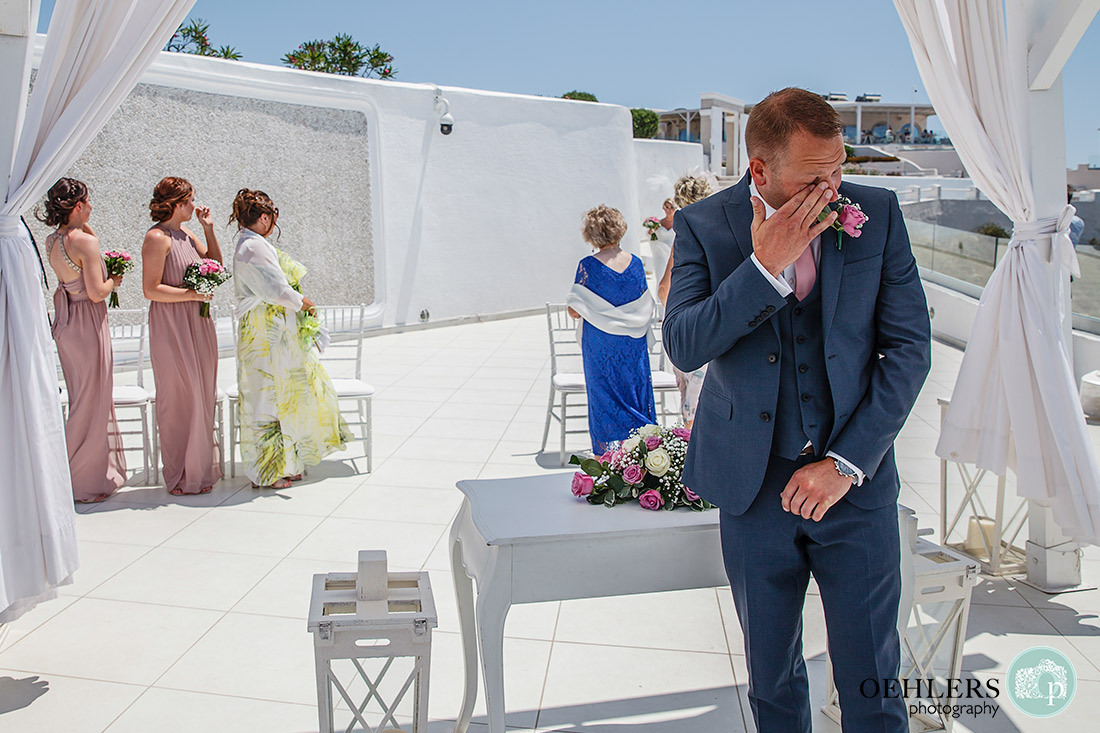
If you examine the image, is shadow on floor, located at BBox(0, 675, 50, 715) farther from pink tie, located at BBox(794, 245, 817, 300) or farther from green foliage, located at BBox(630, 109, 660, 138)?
green foliage, located at BBox(630, 109, 660, 138)

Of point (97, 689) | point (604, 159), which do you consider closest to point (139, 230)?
point (97, 689)

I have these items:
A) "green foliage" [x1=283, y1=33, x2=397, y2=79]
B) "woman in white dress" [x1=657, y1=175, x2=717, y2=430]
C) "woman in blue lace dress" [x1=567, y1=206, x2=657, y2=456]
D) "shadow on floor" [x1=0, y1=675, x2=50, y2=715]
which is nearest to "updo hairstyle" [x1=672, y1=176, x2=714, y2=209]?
"woman in white dress" [x1=657, y1=175, x2=717, y2=430]

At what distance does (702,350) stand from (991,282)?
220 centimetres

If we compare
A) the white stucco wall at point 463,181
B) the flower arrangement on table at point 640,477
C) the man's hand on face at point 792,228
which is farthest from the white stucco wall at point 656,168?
the man's hand on face at point 792,228

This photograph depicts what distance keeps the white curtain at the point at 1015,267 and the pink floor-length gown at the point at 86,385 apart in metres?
4.33

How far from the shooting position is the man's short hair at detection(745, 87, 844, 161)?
1633 mm

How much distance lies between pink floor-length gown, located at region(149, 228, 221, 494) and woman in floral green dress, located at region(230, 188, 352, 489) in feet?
0.67

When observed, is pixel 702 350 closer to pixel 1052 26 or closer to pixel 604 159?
pixel 1052 26

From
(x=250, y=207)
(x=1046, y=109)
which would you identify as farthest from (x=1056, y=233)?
(x=250, y=207)

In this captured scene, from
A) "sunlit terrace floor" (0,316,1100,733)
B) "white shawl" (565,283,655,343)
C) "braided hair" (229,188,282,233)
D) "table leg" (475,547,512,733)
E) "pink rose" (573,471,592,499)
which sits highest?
"braided hair" (229,188,282,233)

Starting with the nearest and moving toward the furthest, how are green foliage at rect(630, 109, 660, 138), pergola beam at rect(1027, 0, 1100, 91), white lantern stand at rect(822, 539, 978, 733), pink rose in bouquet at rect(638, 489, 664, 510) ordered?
pink rose in bouquet at rect(638, 489, 664, 510) < white lantern stand at rect(822, 539, 978, 733) < pergola beam at rect(1027, 0, 1100, 91) < green foliage at rect(630, 109, 660, 138)

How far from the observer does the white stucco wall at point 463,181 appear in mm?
10359

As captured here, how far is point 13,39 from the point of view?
2.81 m

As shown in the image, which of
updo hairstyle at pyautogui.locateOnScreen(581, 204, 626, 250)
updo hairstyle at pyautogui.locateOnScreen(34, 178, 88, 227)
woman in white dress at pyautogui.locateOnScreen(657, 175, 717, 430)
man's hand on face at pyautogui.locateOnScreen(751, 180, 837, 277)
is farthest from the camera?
updo hairstyle at pyautogui.locateOnScreen(581, 204, 626, 250)
